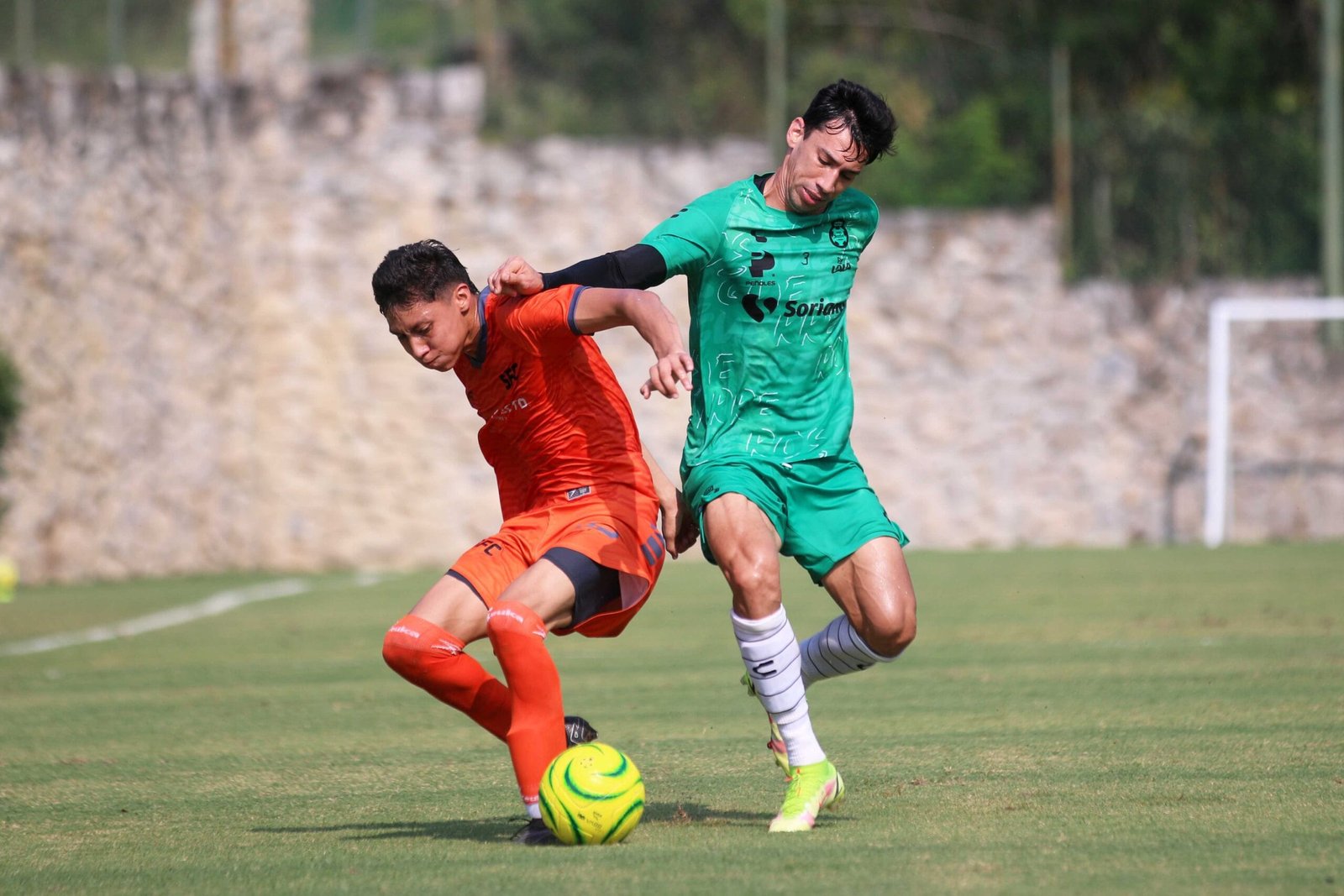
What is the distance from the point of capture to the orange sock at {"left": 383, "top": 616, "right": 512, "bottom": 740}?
16.9ft

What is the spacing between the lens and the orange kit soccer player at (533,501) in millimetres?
5074

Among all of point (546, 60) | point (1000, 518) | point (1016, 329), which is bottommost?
point (1000, 518)

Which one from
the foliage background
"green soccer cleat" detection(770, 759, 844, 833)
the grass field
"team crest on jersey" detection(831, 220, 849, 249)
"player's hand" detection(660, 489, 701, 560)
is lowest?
the grass field

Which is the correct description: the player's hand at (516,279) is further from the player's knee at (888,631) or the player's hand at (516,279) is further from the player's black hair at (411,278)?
the player's knee at (888,631)

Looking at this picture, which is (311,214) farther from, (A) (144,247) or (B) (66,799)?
(B) (66,799)

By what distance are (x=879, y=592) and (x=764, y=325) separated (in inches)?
35.7

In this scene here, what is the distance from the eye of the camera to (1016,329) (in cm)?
1975

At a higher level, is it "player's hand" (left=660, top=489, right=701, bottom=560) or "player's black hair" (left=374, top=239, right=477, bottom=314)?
"player's black hair" (left=374, top=239, right=477, bottom=314)

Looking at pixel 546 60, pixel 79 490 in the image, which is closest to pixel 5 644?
pixel 79 490

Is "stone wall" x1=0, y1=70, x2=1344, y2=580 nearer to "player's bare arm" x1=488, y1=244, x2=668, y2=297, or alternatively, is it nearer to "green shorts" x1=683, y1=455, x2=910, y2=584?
"player's bare arm" x1=488, y1=244, x2=668, y2=297

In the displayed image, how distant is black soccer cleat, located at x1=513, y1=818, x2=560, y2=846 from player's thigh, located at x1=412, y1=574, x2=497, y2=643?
24.5 inches

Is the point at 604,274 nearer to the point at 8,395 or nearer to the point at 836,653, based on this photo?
the point at 836,653

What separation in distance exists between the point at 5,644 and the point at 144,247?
6.77 m

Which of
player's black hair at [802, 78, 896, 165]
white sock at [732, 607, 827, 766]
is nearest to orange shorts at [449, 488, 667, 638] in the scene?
white sock at [732, 607, 827, 766]
